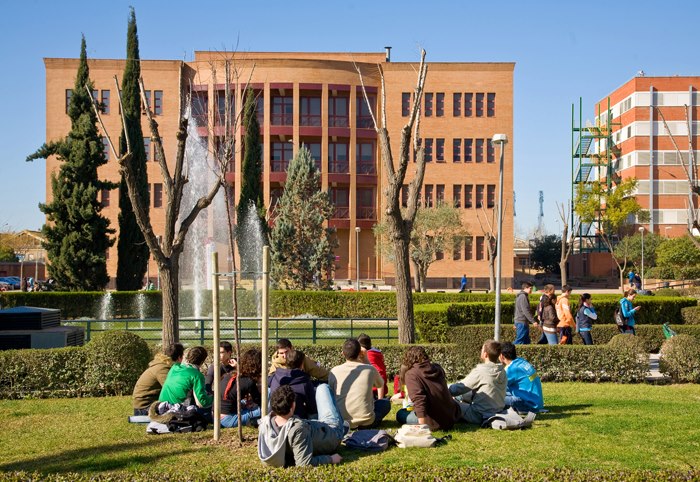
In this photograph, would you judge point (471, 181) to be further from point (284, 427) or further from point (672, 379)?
point (284, 427)

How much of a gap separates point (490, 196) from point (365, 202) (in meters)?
9.03

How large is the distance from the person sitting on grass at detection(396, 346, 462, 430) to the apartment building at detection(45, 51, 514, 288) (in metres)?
46.7

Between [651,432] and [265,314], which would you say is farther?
[651,432]

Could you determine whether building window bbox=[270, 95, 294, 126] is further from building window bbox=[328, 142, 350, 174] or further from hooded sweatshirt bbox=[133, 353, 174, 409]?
hooded sweatshirt bbox=[133, 353, 174, 409]

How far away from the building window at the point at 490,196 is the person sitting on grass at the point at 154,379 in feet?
159

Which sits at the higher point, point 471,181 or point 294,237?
point 471,181

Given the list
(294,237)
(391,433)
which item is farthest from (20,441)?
(294,237)

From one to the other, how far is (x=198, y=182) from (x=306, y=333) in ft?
67.7

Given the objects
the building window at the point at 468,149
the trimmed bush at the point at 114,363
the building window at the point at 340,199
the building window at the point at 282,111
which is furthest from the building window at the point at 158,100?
the trimmed bush at the point at 114,363

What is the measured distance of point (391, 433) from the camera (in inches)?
372

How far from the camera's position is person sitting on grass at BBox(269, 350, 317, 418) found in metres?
9.00

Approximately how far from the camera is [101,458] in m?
8.51

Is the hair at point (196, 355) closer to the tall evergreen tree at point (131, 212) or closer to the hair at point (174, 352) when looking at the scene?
the hair at point (174, 352)

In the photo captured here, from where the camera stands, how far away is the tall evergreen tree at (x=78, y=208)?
3700cm
